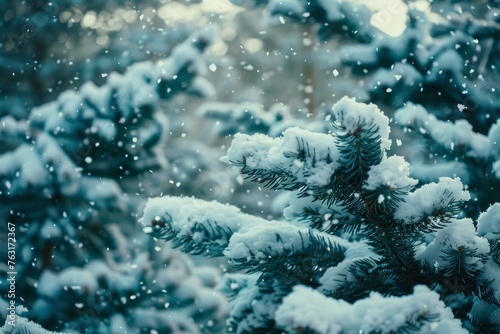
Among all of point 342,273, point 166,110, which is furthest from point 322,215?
point 166,110

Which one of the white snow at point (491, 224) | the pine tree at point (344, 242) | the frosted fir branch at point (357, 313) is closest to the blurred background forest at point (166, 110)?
the white snow at point (491, 224)

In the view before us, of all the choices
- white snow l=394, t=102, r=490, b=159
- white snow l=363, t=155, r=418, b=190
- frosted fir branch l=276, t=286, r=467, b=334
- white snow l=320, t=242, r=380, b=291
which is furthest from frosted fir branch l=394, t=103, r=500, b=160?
frosted fir branch l=276, t=286, r=467, b=334

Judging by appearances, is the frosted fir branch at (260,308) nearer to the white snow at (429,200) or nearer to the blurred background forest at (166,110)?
the white snow at (429,200)

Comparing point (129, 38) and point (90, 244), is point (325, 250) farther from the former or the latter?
point (129, 38)

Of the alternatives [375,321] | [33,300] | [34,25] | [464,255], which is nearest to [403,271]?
[464,255]

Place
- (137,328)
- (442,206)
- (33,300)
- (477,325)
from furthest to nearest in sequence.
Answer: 1. (137,328)
2. (33,300)
3. (477,325)
4. (442,206)

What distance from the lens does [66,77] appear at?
4094mm

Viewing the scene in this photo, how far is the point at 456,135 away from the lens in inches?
61.6

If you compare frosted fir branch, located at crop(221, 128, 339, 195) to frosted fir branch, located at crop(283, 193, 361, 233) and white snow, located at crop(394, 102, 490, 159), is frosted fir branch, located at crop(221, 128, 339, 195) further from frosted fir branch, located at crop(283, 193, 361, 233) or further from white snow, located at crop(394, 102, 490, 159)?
white snow, located at crop(394, 102, 490, 159)

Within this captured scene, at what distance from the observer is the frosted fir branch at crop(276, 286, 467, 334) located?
0.50m

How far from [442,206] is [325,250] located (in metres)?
0.22

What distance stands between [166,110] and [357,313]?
4.26 metres

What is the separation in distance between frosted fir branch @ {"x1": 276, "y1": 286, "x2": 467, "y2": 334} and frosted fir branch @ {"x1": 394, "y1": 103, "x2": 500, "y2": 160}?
3.38 feet

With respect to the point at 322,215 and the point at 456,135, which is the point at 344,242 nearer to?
the point at 322,215
